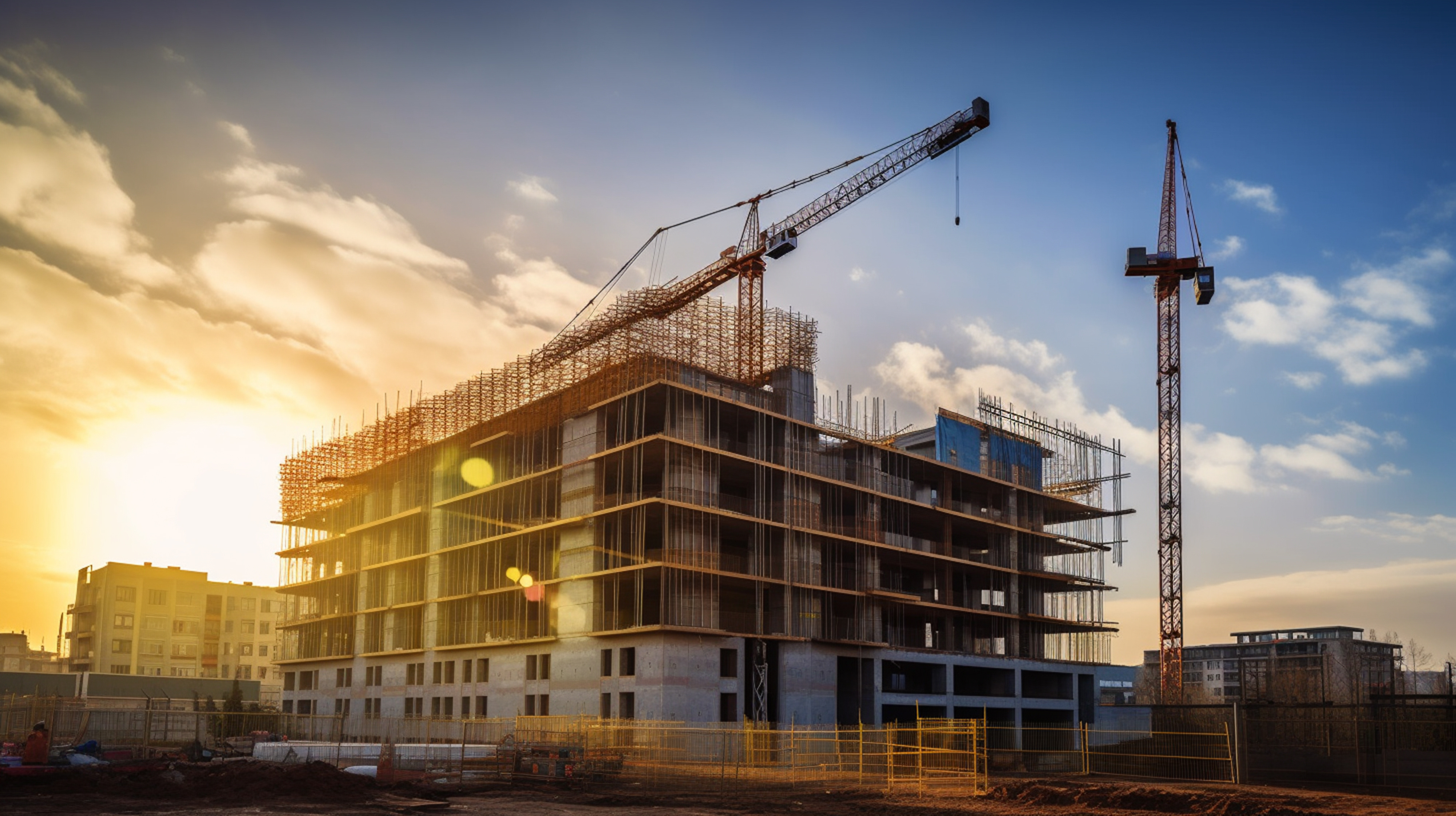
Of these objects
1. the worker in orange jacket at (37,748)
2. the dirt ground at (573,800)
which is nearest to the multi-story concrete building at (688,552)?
the dirt ground at (573,800)

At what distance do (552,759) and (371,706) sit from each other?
4413 centimetres

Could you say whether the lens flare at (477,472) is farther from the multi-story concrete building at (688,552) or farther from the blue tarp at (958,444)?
the blue tarp at (958,444)

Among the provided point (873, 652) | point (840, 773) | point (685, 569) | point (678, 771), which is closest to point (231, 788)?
point (678, 771)

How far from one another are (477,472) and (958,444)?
33.5 meters

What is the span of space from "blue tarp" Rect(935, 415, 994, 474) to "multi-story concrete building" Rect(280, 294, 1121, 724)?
0.60 ft

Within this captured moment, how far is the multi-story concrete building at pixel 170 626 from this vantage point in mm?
130125

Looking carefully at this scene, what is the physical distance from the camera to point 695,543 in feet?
195

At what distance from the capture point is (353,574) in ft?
281

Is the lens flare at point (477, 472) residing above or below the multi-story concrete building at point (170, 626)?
above

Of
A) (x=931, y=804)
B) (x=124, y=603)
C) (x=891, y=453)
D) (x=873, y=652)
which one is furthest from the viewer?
(x=124, y=603)

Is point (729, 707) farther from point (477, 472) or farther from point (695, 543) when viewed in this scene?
point (477, 472)

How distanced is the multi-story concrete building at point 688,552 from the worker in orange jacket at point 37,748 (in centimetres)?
2715

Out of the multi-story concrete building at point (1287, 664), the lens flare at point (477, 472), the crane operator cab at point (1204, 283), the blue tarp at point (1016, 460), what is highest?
the crane operator cab at point (1204, 283)

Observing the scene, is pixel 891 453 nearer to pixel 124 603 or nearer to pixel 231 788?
pixel 231 788
